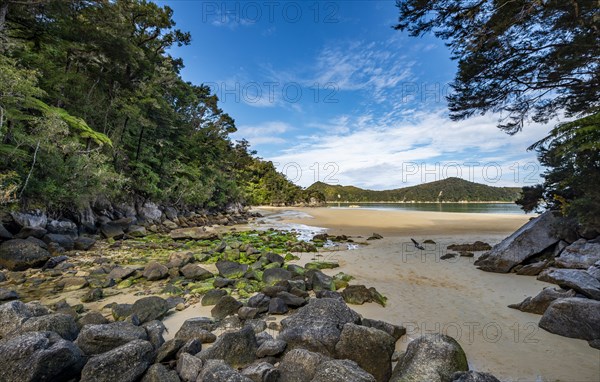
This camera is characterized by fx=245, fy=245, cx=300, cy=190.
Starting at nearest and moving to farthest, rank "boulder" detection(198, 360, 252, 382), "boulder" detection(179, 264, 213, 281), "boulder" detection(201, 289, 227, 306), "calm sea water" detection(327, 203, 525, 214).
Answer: "boulder" detection(198, 360, 252, 382)
"boulder" detection(201, 289, 227, 306)
"boulder" detection(179, 264, 213, 281)
"calm sea water" detection(327, 203, 525, 214)

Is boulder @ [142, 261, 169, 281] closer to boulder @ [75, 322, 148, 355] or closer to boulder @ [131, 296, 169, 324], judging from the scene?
boulder @ [131, 296, 169, 324]

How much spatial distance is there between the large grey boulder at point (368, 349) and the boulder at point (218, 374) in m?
1.39

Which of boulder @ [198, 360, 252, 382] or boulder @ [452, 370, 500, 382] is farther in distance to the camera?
boulder @ [198, 360, 252, 382]

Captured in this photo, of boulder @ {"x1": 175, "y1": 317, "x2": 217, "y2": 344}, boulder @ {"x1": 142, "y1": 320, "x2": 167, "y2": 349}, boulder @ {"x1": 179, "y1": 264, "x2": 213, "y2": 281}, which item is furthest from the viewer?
boulder @ {"x1": 179, "y1": 264, "x2": 213, "y2": 281}

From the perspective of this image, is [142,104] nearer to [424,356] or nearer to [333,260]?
[333,260]

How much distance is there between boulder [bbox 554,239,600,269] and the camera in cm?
661

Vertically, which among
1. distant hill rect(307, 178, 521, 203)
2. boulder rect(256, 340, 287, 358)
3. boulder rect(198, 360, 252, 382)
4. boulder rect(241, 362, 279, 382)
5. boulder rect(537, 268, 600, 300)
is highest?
distant hill rect(307, 178, 521, 203)

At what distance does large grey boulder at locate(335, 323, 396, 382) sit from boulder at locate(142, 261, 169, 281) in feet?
19.8

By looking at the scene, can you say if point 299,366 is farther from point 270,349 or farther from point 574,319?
point 574,319

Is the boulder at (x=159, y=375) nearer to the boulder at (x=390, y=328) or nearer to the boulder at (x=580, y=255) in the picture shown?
the boulder at (x=390, y=328)

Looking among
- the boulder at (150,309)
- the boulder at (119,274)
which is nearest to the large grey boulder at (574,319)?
the boulder at (150,309)

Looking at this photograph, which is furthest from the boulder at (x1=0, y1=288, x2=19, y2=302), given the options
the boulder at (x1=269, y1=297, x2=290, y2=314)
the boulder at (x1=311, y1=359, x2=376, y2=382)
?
the boulder at (x1=311, y1=359, x2=376, y2=382)

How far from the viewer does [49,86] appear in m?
13.2

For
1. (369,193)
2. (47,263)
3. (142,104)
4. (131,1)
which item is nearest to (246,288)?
(47,263)
